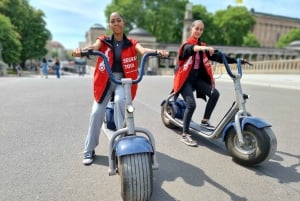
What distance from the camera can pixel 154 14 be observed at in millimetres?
53625

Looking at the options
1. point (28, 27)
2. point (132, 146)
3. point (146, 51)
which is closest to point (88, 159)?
point (132, 146)

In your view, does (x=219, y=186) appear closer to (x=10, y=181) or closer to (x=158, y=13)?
(x=10, y=181)

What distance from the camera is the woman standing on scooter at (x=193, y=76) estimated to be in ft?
12.9

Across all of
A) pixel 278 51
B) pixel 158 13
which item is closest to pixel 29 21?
pixel 158 13

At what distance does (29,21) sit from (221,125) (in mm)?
50191

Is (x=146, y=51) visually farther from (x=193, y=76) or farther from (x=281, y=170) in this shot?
(x=281, y=170)

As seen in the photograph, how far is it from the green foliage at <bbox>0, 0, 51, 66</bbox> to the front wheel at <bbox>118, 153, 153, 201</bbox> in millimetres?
45836

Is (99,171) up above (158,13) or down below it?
below

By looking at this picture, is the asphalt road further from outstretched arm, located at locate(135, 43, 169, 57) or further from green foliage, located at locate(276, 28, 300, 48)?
green foliage, located at locate(276, 28, 300, 48)

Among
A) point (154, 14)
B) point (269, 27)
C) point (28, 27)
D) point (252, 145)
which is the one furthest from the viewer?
point (269, 27)

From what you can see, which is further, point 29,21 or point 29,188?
point 29,21

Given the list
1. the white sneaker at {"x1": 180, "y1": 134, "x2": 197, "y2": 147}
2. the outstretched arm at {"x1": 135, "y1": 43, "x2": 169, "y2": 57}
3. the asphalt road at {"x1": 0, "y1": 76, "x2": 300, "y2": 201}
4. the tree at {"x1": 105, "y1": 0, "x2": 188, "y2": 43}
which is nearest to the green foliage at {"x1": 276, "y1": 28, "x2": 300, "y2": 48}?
the tree at {"x1": 105, "y1": 0, "x2": 188, "y2": 43}

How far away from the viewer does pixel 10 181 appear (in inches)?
114

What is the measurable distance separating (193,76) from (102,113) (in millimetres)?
1604
